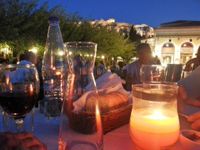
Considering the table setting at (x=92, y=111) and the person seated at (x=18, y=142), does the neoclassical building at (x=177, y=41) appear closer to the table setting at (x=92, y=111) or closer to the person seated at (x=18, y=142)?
the table setting at (x=92, y=111)

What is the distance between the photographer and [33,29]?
15.9 metres

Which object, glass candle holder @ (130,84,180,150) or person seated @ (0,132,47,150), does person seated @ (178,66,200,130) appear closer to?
glass candle holder @ (130,84,180,150)

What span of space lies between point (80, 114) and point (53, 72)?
621 millimetres

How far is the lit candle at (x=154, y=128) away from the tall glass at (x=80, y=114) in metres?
0.10

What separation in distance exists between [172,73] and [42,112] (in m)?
1.40

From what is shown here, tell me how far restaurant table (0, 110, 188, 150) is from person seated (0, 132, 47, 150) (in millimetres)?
158

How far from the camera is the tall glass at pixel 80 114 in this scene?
1.98 ft

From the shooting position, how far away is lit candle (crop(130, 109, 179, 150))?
25.2 inches

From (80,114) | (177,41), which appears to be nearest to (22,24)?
(80,114)

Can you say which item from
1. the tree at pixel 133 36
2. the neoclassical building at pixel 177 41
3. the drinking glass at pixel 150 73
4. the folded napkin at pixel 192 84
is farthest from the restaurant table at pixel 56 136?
the tree at pixel 133 36

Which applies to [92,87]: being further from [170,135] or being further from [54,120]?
[54,120]

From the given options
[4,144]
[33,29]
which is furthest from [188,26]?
[4,144]

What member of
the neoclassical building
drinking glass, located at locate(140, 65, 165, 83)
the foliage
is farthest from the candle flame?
the neoclassical building

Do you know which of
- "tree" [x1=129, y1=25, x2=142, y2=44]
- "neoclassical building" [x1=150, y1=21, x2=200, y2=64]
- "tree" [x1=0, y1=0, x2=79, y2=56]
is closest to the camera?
"tree" [x1=0, y1=0, x2=79, y2=56]
